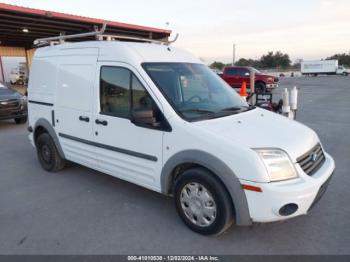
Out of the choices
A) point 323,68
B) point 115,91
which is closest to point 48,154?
point 115,91

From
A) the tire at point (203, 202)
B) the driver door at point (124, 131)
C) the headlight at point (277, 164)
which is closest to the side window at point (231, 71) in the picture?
the driver door at point (124, 131)

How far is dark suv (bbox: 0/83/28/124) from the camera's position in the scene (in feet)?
30.0

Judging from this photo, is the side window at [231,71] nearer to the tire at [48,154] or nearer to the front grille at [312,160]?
the tire at [48,154]

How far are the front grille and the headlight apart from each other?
17cm

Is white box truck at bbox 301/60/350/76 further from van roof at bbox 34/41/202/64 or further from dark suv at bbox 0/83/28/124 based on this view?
van roof at bbox 34/41/202/64

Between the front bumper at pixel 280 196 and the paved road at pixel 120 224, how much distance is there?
0.43 meters

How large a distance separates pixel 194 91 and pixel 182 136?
898 millimetres

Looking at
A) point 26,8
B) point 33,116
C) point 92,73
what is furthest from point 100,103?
point 26,8

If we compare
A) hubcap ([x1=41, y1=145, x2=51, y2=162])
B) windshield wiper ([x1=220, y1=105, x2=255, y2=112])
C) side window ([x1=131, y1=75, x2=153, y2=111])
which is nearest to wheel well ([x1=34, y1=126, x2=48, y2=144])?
hubcap ([x1=41, y1=145, x2=51, y2=162])

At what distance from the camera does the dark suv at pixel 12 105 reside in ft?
30.0

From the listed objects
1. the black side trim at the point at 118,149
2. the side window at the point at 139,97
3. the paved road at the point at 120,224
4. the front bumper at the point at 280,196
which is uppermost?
the side window at the point at 139,97

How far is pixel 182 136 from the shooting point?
9.89 feet

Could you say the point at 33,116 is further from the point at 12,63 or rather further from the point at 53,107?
the point at 12,63

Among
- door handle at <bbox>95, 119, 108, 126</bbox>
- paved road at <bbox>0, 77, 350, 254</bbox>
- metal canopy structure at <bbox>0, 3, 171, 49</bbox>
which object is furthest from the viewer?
metal canopy structure at <bbox>0, 3, 171, 49</bbox>
